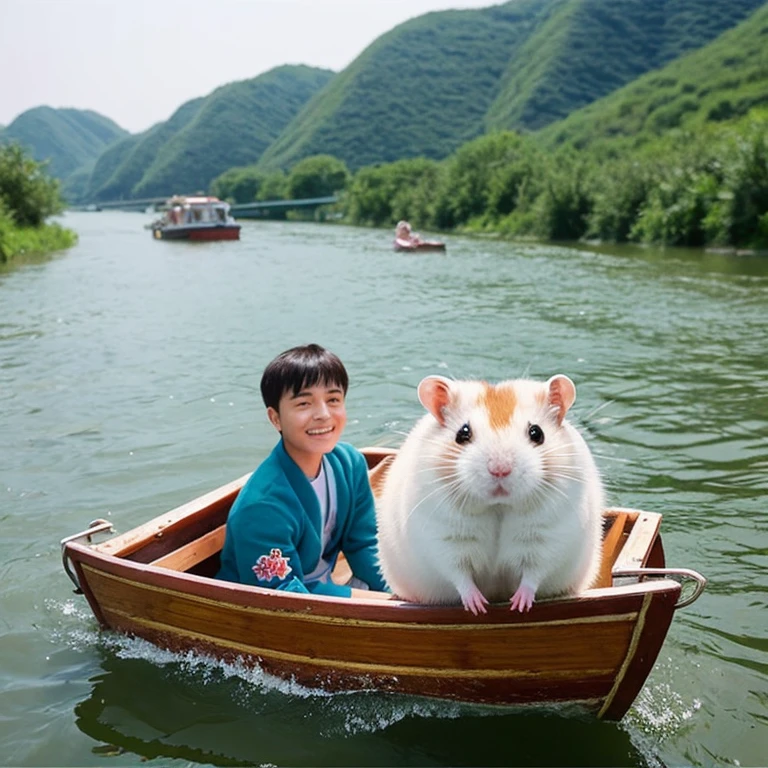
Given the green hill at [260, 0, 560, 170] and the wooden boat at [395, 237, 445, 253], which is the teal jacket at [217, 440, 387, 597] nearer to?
the wooden boat at [395, 237, 445, 253]

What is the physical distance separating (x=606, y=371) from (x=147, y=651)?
8.66 m

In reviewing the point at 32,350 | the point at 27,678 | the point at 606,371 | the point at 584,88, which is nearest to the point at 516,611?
the point at 27,678

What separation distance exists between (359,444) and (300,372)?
4675 mm

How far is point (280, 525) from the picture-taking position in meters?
3.84

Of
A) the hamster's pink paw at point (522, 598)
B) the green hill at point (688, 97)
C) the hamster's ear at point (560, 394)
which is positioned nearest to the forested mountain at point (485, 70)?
the green hill at point (688, 97)

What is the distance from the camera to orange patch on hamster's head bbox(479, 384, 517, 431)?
2729mm

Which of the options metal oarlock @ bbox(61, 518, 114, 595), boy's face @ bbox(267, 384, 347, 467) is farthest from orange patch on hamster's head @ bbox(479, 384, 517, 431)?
metal oarlock @ bbox(61, 518, 114, 595)

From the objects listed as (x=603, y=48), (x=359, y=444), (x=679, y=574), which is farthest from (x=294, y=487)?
(x=603, y=48)

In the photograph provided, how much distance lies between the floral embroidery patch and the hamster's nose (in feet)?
5.16

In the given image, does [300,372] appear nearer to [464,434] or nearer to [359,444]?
[464,434]

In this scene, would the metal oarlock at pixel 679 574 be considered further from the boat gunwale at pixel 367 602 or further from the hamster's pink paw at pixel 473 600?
the hamster's pink paw at pixel 473 600

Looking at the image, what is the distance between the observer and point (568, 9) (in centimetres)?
15050

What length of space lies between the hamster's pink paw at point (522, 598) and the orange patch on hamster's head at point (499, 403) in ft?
2.10

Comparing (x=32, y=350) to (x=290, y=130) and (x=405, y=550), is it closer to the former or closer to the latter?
(x=405, y=550)
